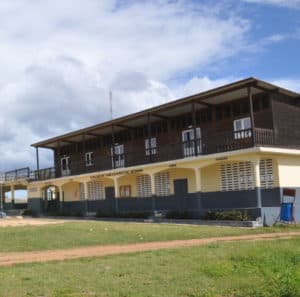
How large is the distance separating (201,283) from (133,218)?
68.5ft

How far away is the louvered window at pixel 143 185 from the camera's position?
33.3 metres

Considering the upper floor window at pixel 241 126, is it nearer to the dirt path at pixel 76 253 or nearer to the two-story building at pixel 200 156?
the two-story building at pixel 200 156

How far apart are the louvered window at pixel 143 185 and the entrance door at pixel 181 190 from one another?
2.52m

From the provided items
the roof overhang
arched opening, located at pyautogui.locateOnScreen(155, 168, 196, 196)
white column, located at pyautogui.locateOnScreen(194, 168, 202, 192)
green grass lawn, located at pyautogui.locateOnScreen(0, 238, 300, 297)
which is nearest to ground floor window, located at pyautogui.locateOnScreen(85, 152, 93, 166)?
the roof overhang

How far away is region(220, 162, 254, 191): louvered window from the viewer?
1051 inches

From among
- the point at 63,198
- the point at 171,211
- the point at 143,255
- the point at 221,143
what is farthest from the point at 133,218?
the point at 143,255

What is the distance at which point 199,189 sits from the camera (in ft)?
88.1

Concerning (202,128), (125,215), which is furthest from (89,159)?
(202,128)

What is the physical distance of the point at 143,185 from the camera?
33.8 metres

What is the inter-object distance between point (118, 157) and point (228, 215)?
40.1 ft

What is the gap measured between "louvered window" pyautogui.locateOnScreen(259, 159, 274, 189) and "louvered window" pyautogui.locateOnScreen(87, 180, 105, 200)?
14418 mm

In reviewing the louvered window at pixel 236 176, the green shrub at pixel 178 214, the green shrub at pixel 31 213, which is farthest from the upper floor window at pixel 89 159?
the louvered window at pixel 236 176

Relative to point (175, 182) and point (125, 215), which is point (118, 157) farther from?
point (175, 182)

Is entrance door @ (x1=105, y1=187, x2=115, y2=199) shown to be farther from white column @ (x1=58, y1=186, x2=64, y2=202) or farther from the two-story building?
white column @ (x1=58, y1=186, x2=64, y2=202)
